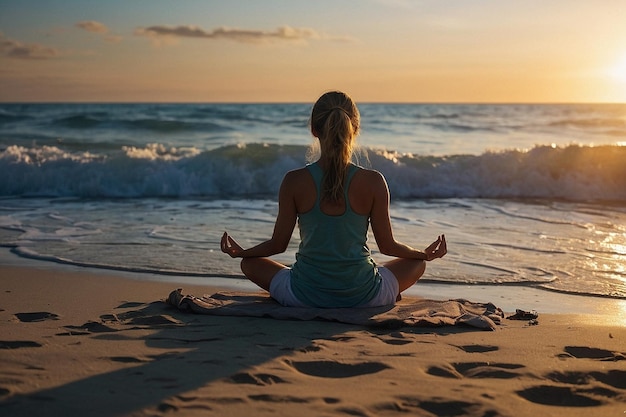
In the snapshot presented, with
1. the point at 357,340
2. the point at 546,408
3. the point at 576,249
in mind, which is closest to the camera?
the point at 546,408

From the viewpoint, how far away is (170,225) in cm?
895

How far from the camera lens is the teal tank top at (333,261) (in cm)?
460

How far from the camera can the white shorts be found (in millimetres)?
4723

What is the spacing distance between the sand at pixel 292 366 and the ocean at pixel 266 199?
5.97 feet

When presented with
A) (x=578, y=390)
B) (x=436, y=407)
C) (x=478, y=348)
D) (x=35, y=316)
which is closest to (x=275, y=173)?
(x=35, y=316)

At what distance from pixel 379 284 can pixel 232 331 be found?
106 cm

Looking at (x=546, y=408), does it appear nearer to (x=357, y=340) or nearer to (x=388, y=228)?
(x=357, y=340)

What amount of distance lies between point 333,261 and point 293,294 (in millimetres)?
338

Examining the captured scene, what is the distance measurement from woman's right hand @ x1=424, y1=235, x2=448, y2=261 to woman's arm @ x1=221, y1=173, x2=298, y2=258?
88cm

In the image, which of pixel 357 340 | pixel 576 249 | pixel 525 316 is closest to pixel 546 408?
pixel 357 340

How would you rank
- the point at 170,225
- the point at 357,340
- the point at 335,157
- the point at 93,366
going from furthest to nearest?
the point at 170,225 → the point at 335,157 → the point at 357,340 → the point at 93,366

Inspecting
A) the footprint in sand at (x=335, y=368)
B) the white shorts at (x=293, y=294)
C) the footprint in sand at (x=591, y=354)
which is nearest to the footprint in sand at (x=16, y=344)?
the footprint in sand at (x=335, y=368)

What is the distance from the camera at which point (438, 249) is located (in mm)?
4758

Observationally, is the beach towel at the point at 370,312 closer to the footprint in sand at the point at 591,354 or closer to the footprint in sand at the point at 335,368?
the footprint in sand at the point at 591,354
